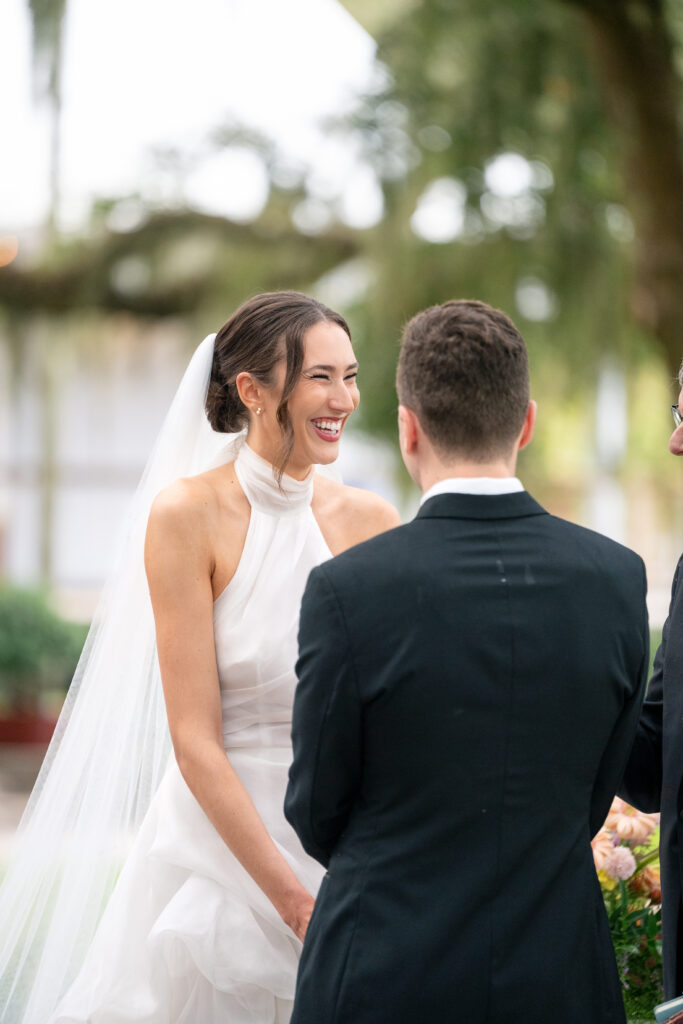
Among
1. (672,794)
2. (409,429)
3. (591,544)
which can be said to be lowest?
(672,794)

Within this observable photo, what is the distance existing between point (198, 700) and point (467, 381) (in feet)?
2.84

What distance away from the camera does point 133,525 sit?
2.46m

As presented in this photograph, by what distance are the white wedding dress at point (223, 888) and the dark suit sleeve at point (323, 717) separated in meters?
0.68

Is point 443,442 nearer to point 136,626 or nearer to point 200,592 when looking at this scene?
point 200,592

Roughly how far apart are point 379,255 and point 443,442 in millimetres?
5933

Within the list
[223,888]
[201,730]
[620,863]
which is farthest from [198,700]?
[620,863]

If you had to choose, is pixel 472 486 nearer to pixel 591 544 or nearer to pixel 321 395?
pixel 591 544

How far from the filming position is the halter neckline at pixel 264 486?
2.33 metres

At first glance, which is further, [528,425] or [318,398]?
[318,398]

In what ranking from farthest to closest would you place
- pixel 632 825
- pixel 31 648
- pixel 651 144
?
pixel 31 648 → pixel 651 144 → pixel 632 825

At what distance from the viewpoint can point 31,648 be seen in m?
8.48

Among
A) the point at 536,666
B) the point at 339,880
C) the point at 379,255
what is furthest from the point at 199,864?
the point at 379,255

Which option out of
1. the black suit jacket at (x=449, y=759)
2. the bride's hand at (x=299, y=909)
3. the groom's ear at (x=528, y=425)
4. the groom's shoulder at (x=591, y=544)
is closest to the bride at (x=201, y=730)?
the bride's hand at (x=299, y=909)

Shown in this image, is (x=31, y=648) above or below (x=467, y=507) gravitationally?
below
